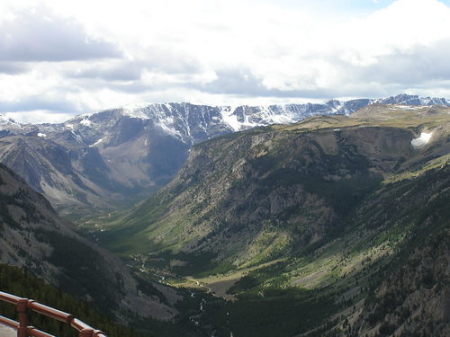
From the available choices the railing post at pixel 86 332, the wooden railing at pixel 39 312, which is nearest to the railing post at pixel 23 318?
the wooden railing at pixel 39 312

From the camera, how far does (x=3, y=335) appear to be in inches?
1133

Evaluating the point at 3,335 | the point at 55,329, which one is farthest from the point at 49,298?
the point at 3,335

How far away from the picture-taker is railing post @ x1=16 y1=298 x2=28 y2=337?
2525 cm

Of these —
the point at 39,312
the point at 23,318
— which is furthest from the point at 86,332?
the point at 23,318

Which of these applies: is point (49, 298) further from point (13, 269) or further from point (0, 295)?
point (0, 295)

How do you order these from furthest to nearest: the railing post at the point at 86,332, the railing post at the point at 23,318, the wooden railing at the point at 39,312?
the railing post at the point at 23,318
the wooden railing at the point at 39,312
the railing post at the point at 86,332

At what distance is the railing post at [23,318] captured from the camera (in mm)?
25245

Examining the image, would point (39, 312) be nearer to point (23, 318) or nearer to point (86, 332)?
point (23, 318)

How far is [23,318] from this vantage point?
992 inches

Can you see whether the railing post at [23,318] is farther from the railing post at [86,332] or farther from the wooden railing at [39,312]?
the railing post at [86,332]

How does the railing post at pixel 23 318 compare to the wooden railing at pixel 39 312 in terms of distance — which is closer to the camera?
the wooden railing at pixel 39 312

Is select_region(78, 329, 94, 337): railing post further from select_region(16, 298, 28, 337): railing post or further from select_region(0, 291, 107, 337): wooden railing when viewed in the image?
select_region(16, 298, 28, 337): railing post

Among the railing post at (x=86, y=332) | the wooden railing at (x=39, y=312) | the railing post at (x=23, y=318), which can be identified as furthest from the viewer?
the railing post at (x=23, y=318)

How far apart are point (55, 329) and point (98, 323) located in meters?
40.8
